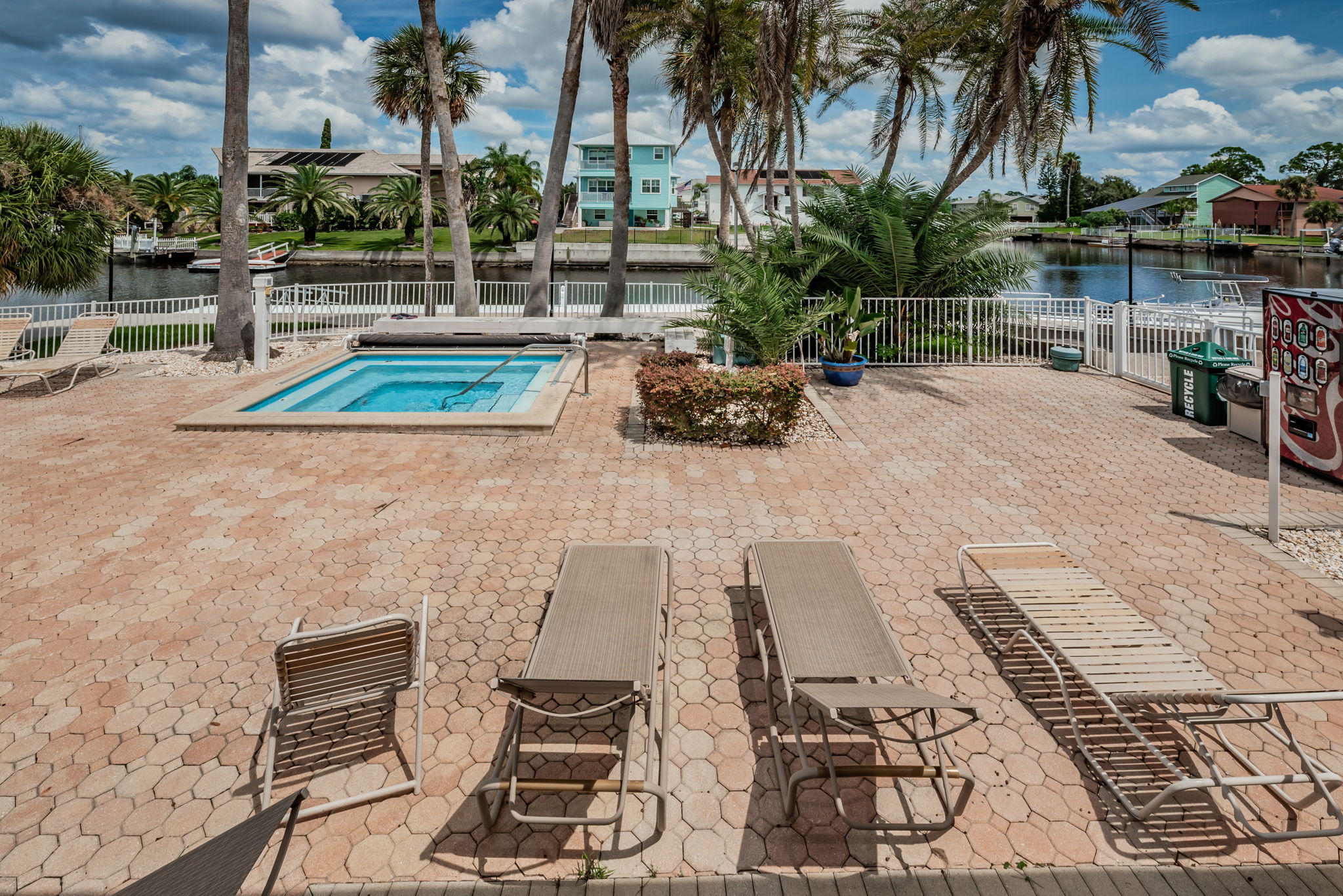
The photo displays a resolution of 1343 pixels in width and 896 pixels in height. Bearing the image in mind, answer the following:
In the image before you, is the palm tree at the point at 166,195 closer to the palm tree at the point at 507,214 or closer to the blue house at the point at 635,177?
the palm tree at the point at 507,214

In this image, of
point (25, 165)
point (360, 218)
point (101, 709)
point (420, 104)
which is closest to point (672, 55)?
point (420, 104)

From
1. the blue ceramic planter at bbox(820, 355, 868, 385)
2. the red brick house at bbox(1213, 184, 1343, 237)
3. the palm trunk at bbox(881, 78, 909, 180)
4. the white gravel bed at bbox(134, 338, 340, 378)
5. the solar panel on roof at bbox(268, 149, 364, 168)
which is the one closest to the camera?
the blue ceramic planter at bbox(820, 355, 868, 385)

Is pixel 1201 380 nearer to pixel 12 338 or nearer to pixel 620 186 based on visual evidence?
pixel 620 186

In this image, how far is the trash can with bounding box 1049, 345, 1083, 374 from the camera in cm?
1240

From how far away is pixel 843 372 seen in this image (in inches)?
445

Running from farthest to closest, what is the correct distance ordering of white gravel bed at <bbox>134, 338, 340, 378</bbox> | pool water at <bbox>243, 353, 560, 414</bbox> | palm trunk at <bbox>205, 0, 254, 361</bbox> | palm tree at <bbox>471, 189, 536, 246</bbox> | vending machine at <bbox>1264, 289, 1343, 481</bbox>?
palm tree at <bbox>471, 189, 536, 246</bbox> → palm trunk at <bbox>205, 0, 254, 361</bbox> → white gravel bed at <bbox>134, 338, 340, 378</bbox> → pool water at <bbox>243, 353, 560, 414</bbox> → vending machine at <bbox>1264, 289, 1343, 481</bbox>

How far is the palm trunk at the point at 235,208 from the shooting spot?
498 inches

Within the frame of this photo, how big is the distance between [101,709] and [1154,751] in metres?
4.98

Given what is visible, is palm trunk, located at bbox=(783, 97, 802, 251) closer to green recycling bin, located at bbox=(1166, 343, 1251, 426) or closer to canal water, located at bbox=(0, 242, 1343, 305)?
green recycling bin, located at bbox=(1166, 343, 1251, 426)

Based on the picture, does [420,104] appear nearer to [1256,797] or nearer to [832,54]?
[832,54]

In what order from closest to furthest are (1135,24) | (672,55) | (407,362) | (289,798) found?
(289,798) → (1135,24) → (407,362) → (672,55)

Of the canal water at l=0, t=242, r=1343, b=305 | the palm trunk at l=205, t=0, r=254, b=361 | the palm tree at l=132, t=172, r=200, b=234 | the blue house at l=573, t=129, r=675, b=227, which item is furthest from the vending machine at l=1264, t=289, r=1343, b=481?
the palm tree at l=132, t=172, r=200, b=234

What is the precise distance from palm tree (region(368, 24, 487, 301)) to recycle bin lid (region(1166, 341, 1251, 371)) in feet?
63.2

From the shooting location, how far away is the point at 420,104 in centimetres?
2267
